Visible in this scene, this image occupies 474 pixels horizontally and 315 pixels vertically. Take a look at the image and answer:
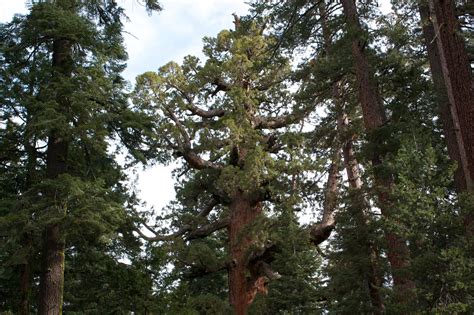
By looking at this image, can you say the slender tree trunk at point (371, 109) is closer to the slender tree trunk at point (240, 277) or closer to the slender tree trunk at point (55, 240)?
the slender tree trunk at point (240, 277)

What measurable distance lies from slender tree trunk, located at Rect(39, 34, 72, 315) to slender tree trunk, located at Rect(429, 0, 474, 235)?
734 cm

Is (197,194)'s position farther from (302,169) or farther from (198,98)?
(302,169)

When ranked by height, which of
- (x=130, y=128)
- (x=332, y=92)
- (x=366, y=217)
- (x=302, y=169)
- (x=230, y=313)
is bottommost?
(x=230, y=313)

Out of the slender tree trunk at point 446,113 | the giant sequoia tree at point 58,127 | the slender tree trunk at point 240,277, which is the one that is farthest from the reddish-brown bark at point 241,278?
the slender tree trunk at point 446,113

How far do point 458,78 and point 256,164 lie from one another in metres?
5.96

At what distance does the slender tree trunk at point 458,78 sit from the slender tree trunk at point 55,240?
734cm

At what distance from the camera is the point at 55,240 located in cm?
995

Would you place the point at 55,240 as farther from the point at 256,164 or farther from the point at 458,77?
the point at 458,77

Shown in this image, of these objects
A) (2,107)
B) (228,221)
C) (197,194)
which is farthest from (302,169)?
(2,107)

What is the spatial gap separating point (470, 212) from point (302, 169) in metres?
6.69

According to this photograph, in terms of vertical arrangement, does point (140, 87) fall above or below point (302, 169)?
above

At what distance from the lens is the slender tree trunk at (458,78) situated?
735 centimetres

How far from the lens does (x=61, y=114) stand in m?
9.68

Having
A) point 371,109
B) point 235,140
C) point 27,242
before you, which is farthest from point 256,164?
point 27,242
